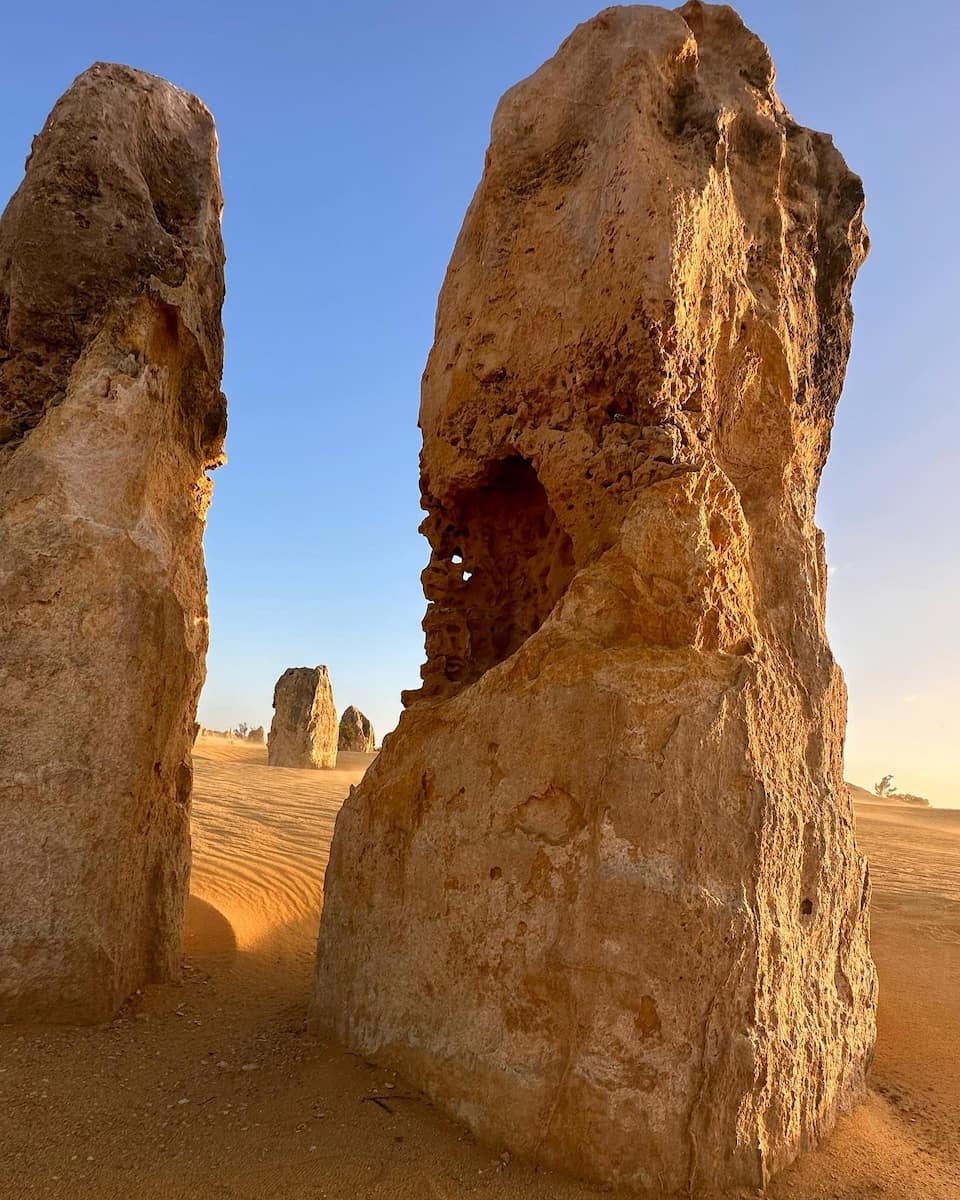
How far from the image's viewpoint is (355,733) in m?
23.8

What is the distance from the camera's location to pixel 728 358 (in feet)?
11.9

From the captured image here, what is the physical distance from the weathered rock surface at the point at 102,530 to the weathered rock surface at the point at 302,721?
44.5ft

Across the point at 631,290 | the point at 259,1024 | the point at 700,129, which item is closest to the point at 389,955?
the point at 259,1024

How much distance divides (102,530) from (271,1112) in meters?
2.62

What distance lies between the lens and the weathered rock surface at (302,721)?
17750 mm

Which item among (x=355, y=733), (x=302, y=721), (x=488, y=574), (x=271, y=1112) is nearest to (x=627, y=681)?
(x=488, y=574)

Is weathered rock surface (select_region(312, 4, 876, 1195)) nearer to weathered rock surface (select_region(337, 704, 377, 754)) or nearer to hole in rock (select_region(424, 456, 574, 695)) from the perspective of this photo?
hole in rock (select_region(424, 456, 574, 695))

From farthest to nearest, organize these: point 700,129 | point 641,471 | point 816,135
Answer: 1. point 816,135
2. point 700,129
3. point 641,471

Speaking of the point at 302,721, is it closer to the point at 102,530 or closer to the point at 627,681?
the point at 102,530

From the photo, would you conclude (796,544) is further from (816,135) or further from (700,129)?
(816,135)

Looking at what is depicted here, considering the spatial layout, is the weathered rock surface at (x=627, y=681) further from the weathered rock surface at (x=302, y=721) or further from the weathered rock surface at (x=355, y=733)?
the weathered rock surface at (x=355, y=733)

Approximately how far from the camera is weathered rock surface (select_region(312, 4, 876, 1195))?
2594 mm

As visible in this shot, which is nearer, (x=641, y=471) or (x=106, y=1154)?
(x=106, y=1154)

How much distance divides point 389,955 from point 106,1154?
110 centimetres
